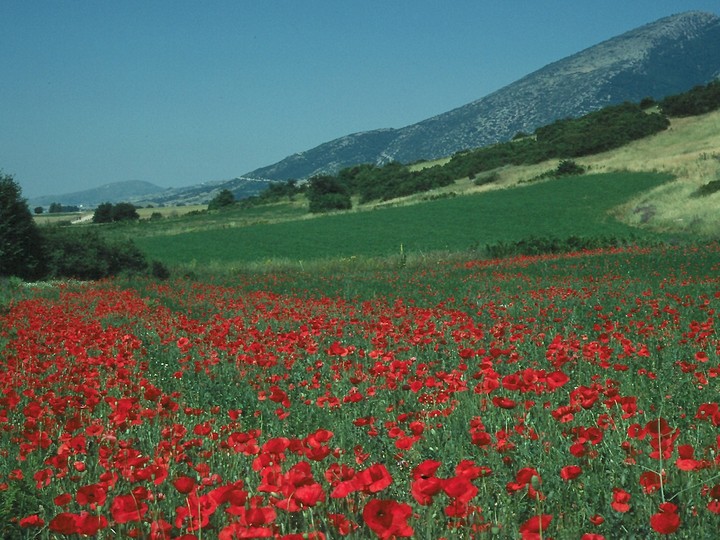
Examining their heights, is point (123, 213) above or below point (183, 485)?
above

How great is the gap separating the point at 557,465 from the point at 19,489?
284 centimetres

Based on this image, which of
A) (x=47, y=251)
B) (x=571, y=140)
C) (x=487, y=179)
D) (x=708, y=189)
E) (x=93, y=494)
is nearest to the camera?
(x=93, y=494)

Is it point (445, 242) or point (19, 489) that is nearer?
point (19, 489)

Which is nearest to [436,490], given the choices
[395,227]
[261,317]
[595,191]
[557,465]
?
[557,465]

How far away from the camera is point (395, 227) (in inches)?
1975

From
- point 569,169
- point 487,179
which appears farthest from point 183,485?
point 487,179

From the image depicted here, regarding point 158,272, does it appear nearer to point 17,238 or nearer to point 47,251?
point 47,251

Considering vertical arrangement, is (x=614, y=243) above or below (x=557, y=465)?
below

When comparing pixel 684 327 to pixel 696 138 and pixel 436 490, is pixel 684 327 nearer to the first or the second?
pixel 436 490

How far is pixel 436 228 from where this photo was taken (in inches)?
1877

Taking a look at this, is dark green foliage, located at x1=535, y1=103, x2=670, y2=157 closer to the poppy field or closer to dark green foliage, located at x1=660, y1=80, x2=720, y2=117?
dark green foliage, located at x1=660, y1=80, x2=720, y2=117

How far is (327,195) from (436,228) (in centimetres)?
3300

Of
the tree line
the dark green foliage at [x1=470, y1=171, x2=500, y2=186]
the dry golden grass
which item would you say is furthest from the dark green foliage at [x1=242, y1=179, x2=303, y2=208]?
the tree line

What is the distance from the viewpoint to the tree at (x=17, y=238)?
27078 millimetres
